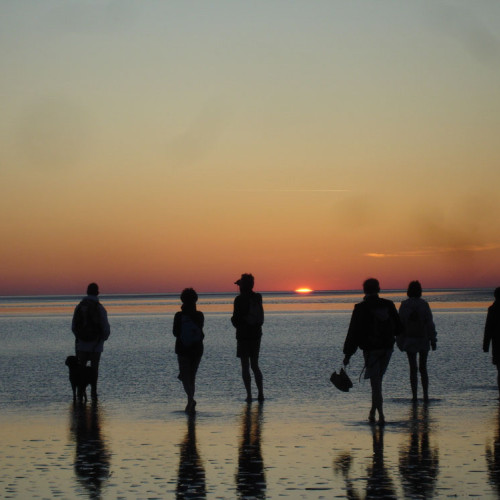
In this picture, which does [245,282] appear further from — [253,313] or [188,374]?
[188,374]

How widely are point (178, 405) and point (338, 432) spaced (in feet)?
11.4

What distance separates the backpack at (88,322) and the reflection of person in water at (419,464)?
209 inches

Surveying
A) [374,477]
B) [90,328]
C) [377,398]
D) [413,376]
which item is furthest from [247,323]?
[374,477]

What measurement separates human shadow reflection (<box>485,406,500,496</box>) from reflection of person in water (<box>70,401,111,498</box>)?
3.15m

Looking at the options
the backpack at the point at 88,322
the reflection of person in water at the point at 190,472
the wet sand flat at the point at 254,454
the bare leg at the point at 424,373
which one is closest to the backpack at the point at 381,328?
the wet sand flat at the point at 254,454

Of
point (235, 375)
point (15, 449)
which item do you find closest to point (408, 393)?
point (235, 375)

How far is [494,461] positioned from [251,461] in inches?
86.8

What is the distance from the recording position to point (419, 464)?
27.9 feet

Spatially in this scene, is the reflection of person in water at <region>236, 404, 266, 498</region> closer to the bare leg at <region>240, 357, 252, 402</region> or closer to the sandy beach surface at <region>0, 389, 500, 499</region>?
the sandy beach surface at <region>0, 389, 500, 499</region>

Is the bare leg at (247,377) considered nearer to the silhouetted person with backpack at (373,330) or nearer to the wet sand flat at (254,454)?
the wet sand flat at (254,454)

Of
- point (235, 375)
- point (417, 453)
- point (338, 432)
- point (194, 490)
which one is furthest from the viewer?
point (235, 375)

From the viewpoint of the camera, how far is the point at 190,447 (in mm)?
9609

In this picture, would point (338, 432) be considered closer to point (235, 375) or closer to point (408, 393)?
point (408, 393)

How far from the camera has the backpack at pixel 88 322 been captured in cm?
1420
